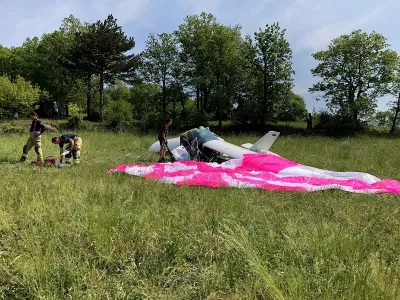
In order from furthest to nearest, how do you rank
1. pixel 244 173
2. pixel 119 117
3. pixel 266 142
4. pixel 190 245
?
1. pixel 119 117
2. pixel 266 142
3. pixel 244 173
4. pixel 190 245

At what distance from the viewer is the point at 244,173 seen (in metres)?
8.12

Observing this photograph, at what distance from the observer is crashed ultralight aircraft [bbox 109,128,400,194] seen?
7055mm

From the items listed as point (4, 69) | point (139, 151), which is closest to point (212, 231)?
point (139, 151)

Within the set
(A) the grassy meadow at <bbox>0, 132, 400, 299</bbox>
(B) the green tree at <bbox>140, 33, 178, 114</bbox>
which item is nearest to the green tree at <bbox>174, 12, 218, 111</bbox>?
(B) the green tree at <bbox>140, 33, 178, 114</bbox>

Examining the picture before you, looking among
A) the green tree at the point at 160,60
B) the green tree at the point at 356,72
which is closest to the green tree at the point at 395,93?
the green tree at the point at 356,72

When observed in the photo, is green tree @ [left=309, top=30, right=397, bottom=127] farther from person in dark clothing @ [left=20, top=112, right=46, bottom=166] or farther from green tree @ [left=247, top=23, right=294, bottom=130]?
person in dark clothing @ [left=20, top=112, right=46, bottom=166]

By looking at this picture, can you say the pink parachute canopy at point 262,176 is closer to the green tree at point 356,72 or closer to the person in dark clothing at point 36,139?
the person in dark clothing at point 36,139

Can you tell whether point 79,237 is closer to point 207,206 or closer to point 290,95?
point 207,206

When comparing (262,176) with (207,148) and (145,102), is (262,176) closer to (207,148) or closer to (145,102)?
(207,148)

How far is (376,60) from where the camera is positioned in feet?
92.1

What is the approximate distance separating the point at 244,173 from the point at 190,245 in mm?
4689

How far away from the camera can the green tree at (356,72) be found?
27.9 m

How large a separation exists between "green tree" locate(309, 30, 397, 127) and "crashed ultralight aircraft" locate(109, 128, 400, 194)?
21.8 meters

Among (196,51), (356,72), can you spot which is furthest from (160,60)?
(356,72)
